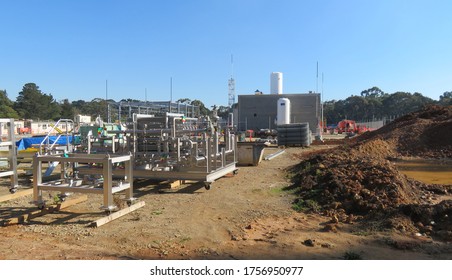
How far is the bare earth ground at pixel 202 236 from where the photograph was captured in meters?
4.37

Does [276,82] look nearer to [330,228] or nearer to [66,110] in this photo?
[330,228]

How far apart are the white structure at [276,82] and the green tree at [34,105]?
6320cm

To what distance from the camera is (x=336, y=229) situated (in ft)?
17.7

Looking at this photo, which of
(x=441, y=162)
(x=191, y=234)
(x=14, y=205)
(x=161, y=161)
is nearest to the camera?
(x=191, y=234)

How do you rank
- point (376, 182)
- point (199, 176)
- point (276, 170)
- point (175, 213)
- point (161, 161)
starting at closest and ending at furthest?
point (175, 213) < point (376, 182) < point (199, 176) < point (161, 161) < point (276, 170)

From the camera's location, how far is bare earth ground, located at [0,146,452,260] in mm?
4371

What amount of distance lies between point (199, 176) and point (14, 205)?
3.86 meters

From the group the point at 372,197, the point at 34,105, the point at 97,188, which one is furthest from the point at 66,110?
the point at 372,197

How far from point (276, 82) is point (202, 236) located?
46205 millimetres

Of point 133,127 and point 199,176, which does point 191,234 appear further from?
point 133,127

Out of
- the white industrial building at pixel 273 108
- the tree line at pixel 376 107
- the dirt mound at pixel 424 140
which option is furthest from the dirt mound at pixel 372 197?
the tree line at pixel 376 107

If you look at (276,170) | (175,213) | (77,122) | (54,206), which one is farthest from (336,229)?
(77,122)

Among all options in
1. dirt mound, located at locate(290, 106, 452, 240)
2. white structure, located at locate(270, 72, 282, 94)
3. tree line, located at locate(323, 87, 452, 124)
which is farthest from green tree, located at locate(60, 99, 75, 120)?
dirt mound, located at locate(290, 106, 452, 240)

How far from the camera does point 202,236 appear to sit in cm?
509
